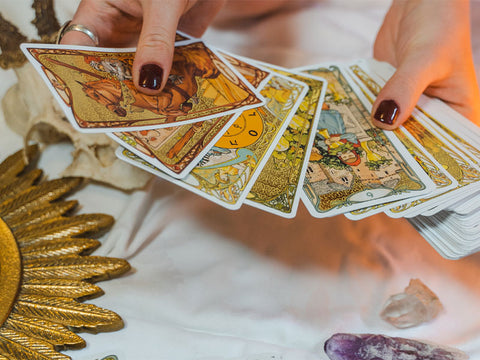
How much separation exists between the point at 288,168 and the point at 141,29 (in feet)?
1.26

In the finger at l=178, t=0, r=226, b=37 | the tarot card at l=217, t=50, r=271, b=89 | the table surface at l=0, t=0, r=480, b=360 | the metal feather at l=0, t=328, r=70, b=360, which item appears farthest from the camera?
the finger at l=178, t=0, r=226, b=37

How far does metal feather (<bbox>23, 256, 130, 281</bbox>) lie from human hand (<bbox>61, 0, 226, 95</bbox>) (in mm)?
307

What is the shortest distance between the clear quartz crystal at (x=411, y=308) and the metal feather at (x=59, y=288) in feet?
1.74

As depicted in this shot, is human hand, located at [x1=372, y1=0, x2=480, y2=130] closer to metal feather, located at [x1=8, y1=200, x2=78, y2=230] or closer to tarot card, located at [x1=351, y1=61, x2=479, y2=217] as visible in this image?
tarot card, located at [x1=351, y1=61, x2=479, y2=217]

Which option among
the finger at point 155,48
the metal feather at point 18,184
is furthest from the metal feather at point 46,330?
the finger at point 155,48

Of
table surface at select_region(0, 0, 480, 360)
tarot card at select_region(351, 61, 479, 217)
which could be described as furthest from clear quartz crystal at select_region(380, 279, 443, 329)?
tarot card at select_region(351, 61, 479, 217)

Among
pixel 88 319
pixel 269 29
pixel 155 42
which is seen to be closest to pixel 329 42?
pixel 269 29

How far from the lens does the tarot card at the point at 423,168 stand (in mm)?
722

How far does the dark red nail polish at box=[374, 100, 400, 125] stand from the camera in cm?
86

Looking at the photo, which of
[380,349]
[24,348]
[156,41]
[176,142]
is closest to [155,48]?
[156,41]

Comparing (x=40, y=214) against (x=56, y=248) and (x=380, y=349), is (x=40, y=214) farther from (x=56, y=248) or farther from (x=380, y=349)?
(x=380, y=349)

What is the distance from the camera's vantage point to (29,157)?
3.27ft

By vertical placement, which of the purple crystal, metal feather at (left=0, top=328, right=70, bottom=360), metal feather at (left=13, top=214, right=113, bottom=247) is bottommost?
metal feather at (left=0, top=328, right=70, bottom=360)

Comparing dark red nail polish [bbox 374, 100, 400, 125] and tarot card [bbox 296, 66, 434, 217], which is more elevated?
dark red nail polish [bbox 374, 100, 400, 125]
